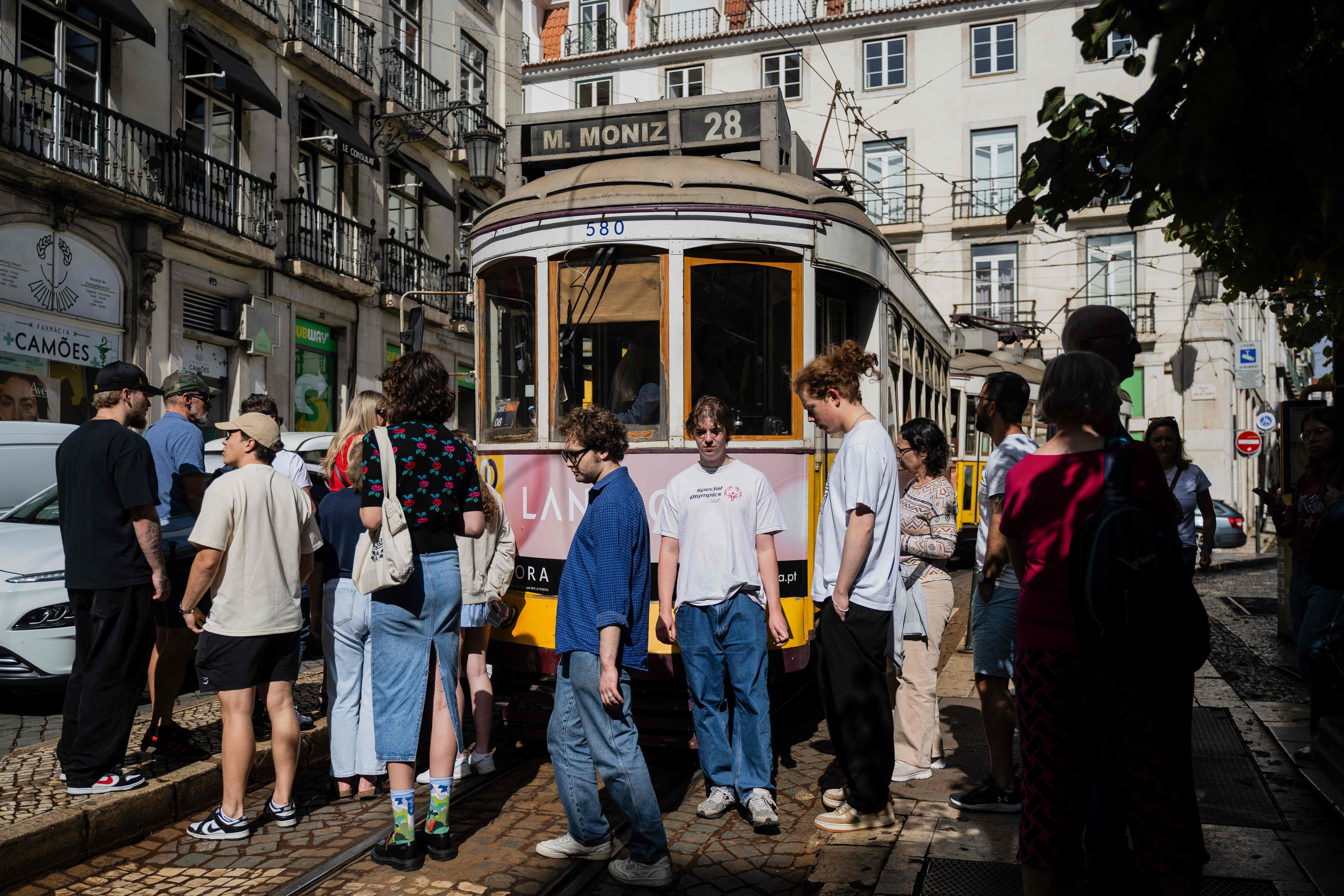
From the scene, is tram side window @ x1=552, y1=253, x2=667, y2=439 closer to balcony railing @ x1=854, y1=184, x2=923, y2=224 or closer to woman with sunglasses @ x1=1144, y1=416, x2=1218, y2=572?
woman with sunglasses @ x1=1144, y1=416, x2=1218, y2=572

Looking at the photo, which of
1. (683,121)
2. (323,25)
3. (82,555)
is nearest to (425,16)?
(323,25)

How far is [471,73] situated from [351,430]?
23669mm

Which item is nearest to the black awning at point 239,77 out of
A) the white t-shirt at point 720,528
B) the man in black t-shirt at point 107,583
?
the man in black t-shirt at point 107,583

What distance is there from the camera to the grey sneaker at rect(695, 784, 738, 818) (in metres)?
5.10

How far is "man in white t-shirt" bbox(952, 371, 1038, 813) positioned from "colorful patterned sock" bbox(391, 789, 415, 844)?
7.70ft

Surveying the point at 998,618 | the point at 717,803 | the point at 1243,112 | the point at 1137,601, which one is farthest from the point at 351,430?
the point at 1243,112

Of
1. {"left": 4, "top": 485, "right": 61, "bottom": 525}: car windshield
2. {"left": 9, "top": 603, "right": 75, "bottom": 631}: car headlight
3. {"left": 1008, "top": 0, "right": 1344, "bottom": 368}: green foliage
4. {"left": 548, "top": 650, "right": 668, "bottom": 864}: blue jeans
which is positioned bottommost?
{"left": 548, "top": 650, "right": 668, "bottom": 864}: blue jeans

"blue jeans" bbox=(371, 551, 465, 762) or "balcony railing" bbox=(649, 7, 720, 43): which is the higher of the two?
"balcony railing" bbox=(649, 7, 720, 43)

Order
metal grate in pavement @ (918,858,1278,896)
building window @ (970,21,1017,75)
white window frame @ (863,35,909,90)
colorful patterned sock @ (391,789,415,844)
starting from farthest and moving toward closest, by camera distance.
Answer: white window frame @ (863,35,909,90) → building window @ (970,21,1017,75) → colorful patterned sock @ (391,789,415,844) → metal grate in pavement @ (918,858,1278,896)

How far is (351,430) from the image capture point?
5664 mm

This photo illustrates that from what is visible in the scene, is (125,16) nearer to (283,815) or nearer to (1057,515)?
(283,815)

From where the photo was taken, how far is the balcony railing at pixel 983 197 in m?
34.5

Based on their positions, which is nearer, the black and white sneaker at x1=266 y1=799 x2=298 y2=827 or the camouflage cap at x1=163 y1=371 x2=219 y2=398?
the black and white sneaker at x1=266 y1=799 x2=298 y2=827

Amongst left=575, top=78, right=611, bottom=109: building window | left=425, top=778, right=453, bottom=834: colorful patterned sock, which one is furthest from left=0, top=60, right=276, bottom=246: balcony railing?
left=575, top=78, right=611, bottom=109: building window
